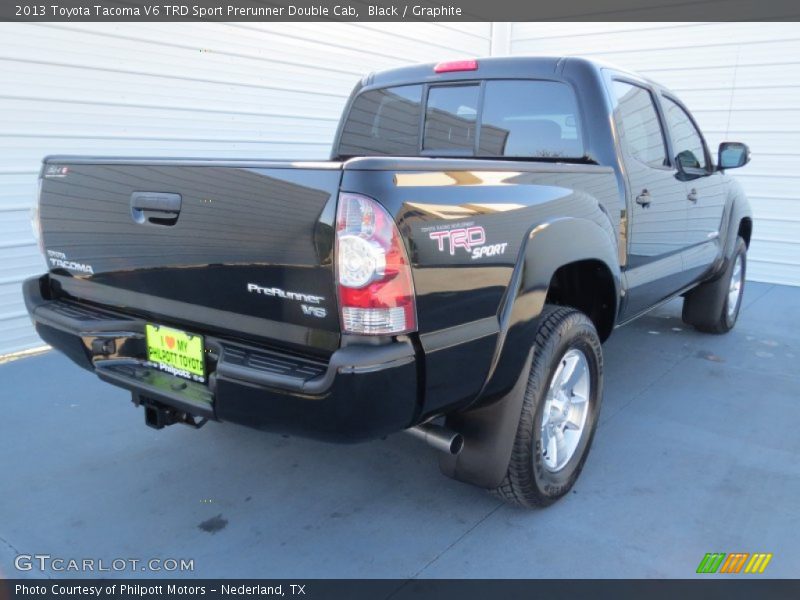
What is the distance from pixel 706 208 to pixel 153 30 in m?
4.48

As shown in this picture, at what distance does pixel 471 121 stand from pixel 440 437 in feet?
5.83

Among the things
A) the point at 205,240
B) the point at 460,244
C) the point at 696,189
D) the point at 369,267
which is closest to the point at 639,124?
the point at 696,189

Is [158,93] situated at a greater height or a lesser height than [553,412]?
greater

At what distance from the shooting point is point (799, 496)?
274cm

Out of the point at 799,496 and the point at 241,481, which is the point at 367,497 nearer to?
the point at 241,481

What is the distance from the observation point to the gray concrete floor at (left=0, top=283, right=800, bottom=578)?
7.65 ft

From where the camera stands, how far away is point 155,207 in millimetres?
2117

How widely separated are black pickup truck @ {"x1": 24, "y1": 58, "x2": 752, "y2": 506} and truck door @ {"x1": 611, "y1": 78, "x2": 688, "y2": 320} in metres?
0.02

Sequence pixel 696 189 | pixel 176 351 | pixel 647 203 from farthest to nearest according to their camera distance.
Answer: pixel 696 189
pixel 647 203
pixel 176 351

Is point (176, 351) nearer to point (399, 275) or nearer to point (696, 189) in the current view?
point (399, 275)

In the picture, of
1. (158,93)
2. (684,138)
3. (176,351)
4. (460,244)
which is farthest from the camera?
(158,93)

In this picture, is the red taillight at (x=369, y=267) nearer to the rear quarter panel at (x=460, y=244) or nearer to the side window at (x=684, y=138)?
the rear quarter panel at (x=460, y=244)

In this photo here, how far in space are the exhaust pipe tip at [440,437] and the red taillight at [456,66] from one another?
1930mm
